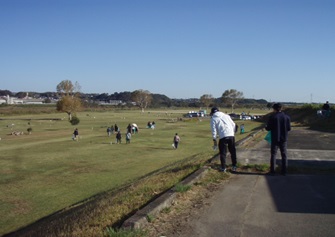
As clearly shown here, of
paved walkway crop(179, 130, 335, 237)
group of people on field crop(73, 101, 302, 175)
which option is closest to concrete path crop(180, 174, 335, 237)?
paved walkway crop(179, 130, 335, 237)

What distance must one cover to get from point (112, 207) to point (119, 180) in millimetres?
9459

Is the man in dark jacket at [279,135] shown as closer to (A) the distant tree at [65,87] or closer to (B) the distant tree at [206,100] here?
(A) the distant tree at [65,87]

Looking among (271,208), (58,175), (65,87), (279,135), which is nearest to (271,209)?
(271,208)

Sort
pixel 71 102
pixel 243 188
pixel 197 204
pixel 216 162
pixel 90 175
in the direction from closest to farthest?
pixel 197 204, pixel 243 188, pixel 216 162, pixel 90 175, pixel 71 102

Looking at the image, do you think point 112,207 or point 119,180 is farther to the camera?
point 119,180

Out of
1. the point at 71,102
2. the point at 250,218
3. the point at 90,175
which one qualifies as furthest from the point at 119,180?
the point at 71,102

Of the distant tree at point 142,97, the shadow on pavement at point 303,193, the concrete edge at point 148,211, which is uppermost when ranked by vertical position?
the distant tree at point 142,97

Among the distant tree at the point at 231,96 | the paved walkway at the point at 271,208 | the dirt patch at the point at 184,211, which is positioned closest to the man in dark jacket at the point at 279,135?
the paved walkway at the point at 271,208

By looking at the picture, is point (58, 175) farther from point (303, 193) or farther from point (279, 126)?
point (303, 193)

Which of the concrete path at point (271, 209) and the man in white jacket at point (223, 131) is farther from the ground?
the man in white jacket at point (223, 131)

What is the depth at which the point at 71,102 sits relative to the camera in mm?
83500

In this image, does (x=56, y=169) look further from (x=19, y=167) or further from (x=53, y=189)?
(x=53, y=189)

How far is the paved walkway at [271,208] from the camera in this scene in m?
4.52

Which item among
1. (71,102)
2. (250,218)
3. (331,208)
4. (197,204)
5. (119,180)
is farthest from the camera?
(71,102)
